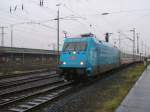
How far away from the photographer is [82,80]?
62.3ft

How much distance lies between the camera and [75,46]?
1792 centimetres

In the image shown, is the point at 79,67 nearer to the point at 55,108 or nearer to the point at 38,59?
the point at 55,108

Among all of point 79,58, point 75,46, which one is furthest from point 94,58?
point 75,46

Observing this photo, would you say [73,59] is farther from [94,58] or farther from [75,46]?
[94,58]

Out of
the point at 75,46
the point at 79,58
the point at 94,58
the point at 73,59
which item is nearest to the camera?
the point at 79,58

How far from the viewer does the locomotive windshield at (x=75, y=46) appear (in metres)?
17.7

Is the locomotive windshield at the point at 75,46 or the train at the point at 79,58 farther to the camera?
the locomotive windshield at the point at 75,46

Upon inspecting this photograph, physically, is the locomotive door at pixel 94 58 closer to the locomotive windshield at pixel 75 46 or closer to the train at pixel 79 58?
the train at pixel 79 58

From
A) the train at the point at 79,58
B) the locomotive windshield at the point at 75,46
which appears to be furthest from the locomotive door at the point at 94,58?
the locomotive windshield at the point at 75,46

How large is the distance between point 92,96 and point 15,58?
3884 centimetres

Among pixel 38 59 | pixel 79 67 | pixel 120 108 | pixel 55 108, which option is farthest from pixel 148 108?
pixel 38 59

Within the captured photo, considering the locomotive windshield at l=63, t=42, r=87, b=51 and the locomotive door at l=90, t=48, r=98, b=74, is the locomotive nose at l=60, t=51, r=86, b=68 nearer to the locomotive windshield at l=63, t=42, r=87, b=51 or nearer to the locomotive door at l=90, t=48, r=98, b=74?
the locomotive windshield at l=63, t=42, r=87, b=51

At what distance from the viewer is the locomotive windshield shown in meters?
17.7

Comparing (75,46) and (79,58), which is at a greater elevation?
(75,46)
